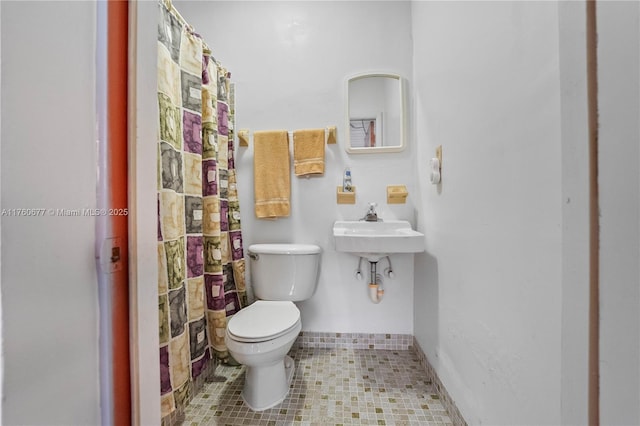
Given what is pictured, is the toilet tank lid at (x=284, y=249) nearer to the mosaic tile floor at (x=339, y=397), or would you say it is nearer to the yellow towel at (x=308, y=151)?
the yellow towel at (x=308, y=151)

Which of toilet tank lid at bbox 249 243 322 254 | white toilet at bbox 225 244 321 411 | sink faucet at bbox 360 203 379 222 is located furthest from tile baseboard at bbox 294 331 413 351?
sink faucet at bbox 360 203 379 222

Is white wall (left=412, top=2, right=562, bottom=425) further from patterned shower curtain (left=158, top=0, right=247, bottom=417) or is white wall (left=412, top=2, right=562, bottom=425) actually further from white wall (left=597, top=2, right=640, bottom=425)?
patterned shower curtain (left=158, top=0, right=247, bottom=417)

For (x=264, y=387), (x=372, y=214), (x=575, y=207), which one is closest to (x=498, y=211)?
(x=575, y=207)

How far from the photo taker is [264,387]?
1137 mm

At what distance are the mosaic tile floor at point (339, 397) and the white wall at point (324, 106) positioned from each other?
0.78 ft

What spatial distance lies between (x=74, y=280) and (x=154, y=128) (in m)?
0.31

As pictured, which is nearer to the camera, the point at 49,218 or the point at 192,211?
the point at 49,218

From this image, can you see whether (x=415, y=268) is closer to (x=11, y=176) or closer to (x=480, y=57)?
(x=480, y=57)

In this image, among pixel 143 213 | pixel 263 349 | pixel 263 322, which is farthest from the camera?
pixel 263 322

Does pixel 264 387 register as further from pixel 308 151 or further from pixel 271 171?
pixel 308 151

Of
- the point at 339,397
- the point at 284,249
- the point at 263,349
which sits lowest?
the point at 339,397

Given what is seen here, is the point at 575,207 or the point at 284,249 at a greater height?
the point at 575,207

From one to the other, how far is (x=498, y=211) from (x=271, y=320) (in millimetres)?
1061

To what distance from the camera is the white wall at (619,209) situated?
283mm
